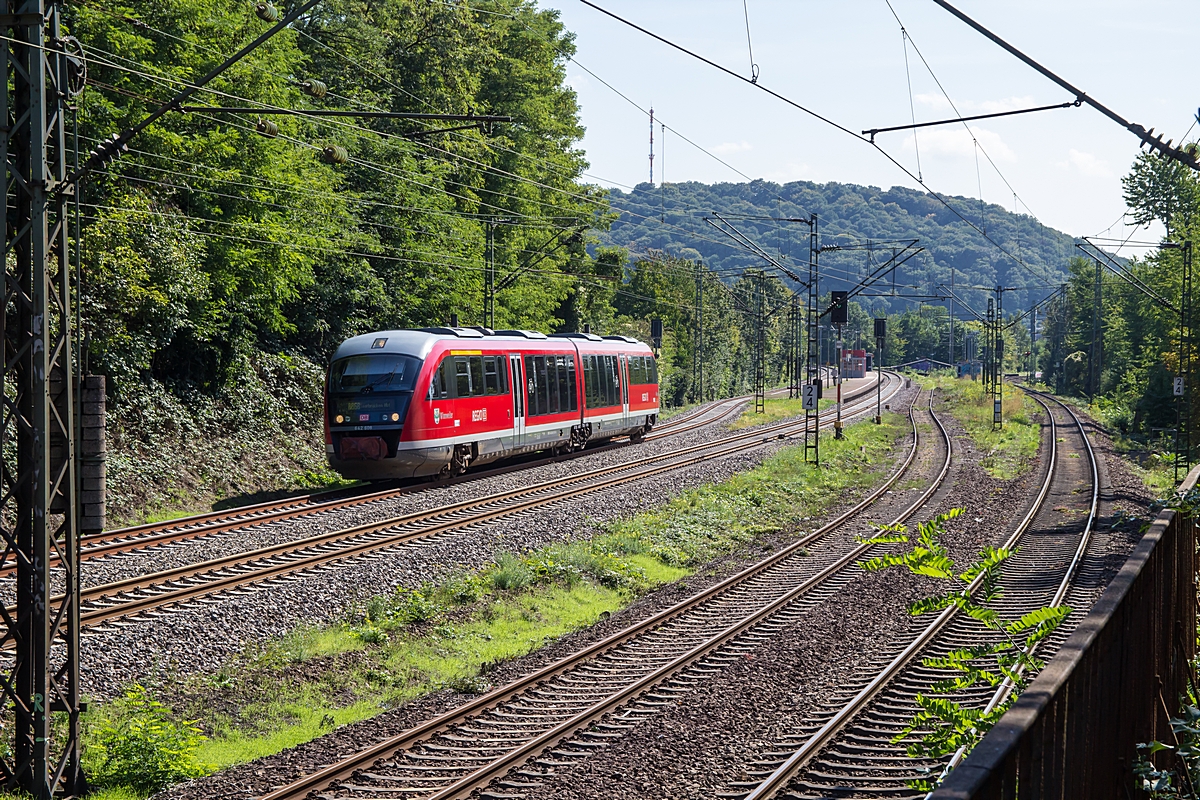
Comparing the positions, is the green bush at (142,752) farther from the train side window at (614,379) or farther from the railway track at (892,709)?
the train side window at (614,379)

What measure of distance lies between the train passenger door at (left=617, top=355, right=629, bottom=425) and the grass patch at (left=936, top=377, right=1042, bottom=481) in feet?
36.7

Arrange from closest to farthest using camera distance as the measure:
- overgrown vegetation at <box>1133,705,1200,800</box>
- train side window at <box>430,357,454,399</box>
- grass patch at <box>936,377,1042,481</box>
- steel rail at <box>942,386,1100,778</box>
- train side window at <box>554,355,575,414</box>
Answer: overgrown vegetation at <box>1133,705,1200,800</box> → steel rail at <box>942,386,1100,778</box> → train side window at <box>430,357,454,399</box> → train side window at <box>554,355,575,414</box> → grass patch at <box>936,377,1042,481</box>

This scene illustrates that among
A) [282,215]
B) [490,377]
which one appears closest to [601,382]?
[490,377]

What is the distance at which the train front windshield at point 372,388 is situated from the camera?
2183 cm

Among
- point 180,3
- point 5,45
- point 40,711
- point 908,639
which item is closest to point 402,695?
point 40,711

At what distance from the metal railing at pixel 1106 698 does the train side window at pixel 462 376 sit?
694 inches

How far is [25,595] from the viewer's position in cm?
820

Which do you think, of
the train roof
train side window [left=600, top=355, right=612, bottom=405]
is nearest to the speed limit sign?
train side window [left=600, top=355, right=612, bottom=405]

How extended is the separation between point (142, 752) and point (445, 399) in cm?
1449

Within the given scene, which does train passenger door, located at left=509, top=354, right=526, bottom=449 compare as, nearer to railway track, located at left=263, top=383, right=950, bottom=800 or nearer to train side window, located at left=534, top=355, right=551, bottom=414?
train side window, located at left=534, top=355, right=551, bottom=414

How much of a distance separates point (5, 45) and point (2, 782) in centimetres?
545

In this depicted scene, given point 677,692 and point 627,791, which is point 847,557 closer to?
point 677,692

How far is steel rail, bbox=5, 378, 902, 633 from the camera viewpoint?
12484 mm

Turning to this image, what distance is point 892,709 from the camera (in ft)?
31.7
